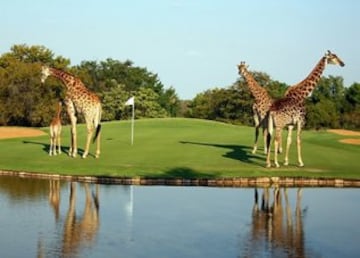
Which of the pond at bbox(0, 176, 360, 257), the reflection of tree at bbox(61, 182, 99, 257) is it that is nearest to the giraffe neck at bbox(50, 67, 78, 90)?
the pond at bbox(0, 176, 360, 257)

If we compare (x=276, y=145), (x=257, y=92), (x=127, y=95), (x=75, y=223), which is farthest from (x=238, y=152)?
(x=127, y=95)

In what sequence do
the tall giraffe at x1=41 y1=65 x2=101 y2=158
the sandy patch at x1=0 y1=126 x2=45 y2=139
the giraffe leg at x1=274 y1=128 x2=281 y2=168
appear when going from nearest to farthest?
the giraffe leg at x1=274 y1=128 x2=281 y2=168 → the tall giraffe at x1=41 y1=65 x2=101 y2=158 → the sandy patch at x1=0 y1=126 x2=45 y2=139

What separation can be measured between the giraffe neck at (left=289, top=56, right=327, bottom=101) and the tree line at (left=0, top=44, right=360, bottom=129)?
4407 cm

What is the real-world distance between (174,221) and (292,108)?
42.1 feet

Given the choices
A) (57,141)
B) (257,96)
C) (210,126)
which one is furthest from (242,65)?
(210,126)

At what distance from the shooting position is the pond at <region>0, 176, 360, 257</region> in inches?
531

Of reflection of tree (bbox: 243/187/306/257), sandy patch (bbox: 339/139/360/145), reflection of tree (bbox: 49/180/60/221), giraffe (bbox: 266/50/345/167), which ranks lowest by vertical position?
reflection of tree (bbox: 243/187/306/257)

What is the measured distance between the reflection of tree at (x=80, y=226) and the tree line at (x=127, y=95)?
50.9 metres

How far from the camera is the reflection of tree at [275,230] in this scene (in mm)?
13492

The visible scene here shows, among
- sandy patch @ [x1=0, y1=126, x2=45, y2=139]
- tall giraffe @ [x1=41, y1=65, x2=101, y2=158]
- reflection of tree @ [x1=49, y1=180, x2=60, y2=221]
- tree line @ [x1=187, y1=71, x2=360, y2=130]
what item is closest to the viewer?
reflection of tree @ [x1=49, y1=180, x2=60, y2=221]

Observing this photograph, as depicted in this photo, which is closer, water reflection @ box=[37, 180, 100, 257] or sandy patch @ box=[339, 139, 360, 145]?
water reflection @ box=[37, 180, 100, 257]

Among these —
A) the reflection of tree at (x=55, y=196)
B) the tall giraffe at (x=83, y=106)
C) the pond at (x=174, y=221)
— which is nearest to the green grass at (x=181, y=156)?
the tall giraffe at (x=83, y=106)

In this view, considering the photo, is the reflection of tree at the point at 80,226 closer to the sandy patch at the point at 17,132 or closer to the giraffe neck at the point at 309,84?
the giraffe neck at the point at 309,84

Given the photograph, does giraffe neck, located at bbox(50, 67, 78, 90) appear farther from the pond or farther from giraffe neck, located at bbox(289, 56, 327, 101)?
giraffe neck, located at bbox(289, 56, 327, 101)
